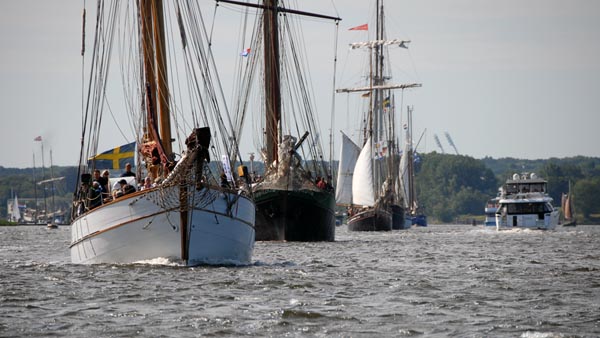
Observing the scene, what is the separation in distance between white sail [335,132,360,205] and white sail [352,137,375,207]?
1.72ft

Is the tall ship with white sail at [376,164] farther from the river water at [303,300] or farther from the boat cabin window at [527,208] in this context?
the river water at [303,300]

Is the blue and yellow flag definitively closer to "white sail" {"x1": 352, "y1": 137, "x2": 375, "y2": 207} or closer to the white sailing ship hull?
the white sailing ship hull

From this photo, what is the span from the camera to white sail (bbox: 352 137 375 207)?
106312 mm

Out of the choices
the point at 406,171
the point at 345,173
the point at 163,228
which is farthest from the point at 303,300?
the point at 406,171

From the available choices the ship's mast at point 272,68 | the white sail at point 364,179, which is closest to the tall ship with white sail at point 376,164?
the white sail at point 364,179

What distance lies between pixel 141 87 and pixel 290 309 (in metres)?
18.1

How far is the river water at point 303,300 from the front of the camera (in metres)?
24.3

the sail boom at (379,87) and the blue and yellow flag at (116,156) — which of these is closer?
the blue and yellow flag at (116,156)

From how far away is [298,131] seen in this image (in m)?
67.7

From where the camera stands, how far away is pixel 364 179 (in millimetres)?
106938

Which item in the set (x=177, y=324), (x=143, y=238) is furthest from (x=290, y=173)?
(x=177, y=324)

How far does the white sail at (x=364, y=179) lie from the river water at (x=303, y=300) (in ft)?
209

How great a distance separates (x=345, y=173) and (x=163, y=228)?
7115cm

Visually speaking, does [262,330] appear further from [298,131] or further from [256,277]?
[298,131]
